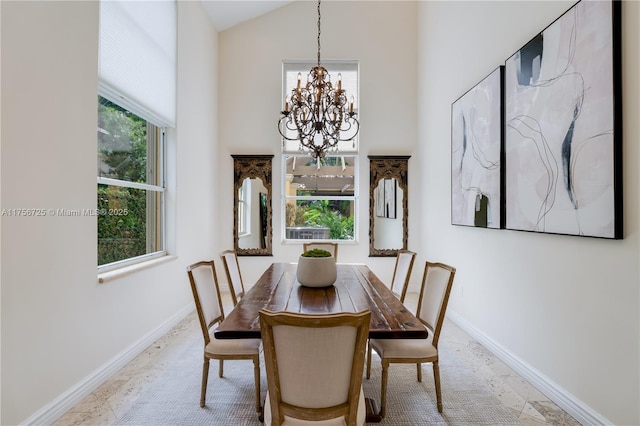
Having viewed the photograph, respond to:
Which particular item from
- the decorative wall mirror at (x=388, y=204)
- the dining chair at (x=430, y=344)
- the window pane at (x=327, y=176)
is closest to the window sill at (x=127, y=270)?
the dining chair at (x=430, y=344)

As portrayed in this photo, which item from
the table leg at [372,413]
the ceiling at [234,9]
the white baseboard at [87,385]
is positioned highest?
the ceiling at [234,9]

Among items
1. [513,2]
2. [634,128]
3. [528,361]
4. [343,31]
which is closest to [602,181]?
[634,128]

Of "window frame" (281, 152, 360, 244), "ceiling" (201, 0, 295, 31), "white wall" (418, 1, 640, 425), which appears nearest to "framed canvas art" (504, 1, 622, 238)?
"white wall" (418, 1, 640, 425)

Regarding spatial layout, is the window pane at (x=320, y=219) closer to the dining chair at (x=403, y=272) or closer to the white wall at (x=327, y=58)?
the white wall at (x=327, y=58)

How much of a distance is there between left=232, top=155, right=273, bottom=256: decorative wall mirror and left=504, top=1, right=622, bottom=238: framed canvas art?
3390 millimetres

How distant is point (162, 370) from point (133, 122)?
2207mm

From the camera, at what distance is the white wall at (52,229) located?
65.4 inches

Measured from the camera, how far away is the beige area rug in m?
1.94

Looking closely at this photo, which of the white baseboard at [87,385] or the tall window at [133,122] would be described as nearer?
the white baseboard at [87,385]

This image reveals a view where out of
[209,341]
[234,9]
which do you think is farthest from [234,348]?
[234,9]

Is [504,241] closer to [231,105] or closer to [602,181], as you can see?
[602,181]

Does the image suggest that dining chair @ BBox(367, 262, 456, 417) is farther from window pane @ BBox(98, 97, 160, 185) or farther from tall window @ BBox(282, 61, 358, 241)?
tall window @ BBox(282, 61, 358, 241)

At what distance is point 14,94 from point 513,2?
3527mm

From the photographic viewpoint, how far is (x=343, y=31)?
4930mm
